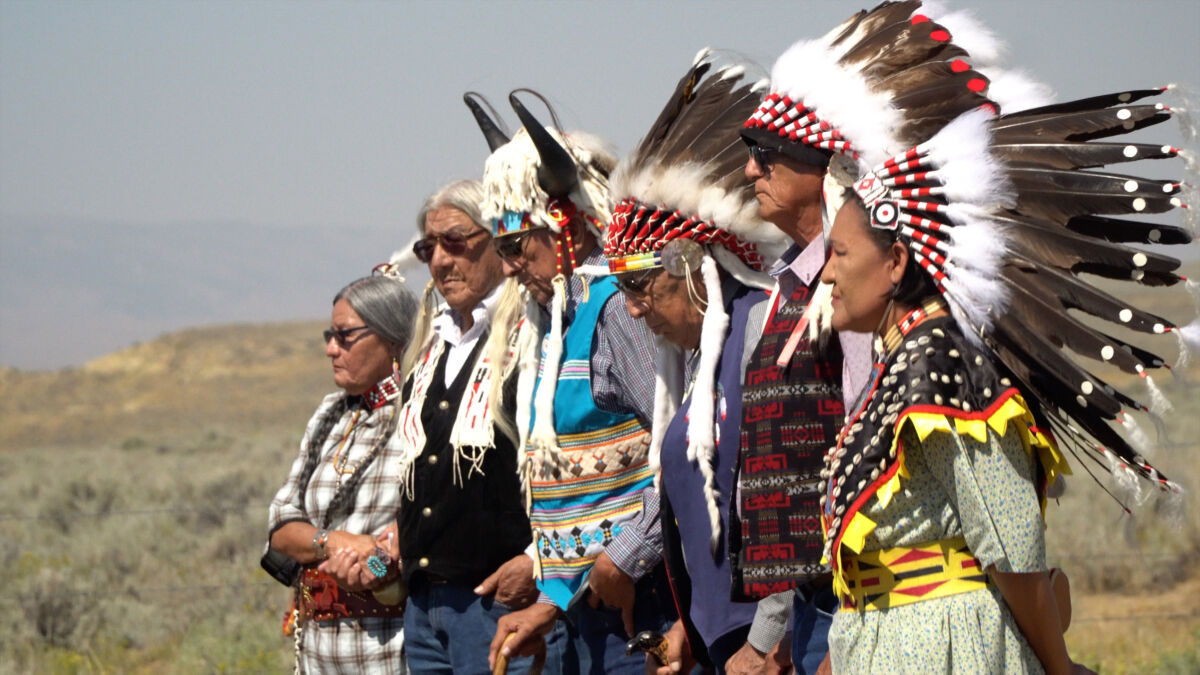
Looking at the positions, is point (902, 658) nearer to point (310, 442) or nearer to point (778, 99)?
point (778, 99)

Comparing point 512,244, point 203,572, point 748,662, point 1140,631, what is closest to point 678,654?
point 748,662

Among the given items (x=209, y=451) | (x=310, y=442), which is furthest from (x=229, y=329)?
(x=310, y=442)

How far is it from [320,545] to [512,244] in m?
1.36

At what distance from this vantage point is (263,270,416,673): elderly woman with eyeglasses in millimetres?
4848

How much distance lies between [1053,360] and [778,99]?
1046mm

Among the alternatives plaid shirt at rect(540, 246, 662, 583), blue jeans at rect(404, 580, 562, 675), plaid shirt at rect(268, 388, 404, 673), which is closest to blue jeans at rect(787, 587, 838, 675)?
plaid shirt at rect(540, 246, 662, 583)

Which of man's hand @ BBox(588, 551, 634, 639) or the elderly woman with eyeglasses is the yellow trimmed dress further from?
the elderly woman with eyeglasses

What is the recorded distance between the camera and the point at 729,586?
3.34m

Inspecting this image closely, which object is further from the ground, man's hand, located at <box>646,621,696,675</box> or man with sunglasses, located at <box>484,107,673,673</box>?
man with sunglasses, located at <box>484,107,673,673</box>

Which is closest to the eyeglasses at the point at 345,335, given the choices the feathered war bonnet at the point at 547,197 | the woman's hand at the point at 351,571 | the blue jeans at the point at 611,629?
the woman's hand at the point at 351,571

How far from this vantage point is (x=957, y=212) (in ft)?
8.02

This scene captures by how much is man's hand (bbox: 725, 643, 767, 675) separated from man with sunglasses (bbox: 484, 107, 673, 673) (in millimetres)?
630

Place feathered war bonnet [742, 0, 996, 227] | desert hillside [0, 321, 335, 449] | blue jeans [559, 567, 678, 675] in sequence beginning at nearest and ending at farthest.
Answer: feathered war bonnet [742, 0, 996, 227]
blue jeans [559, 567, 678, 675]
desert hillside [0, 321, 335, 449]

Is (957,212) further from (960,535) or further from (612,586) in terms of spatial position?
(612,586)
